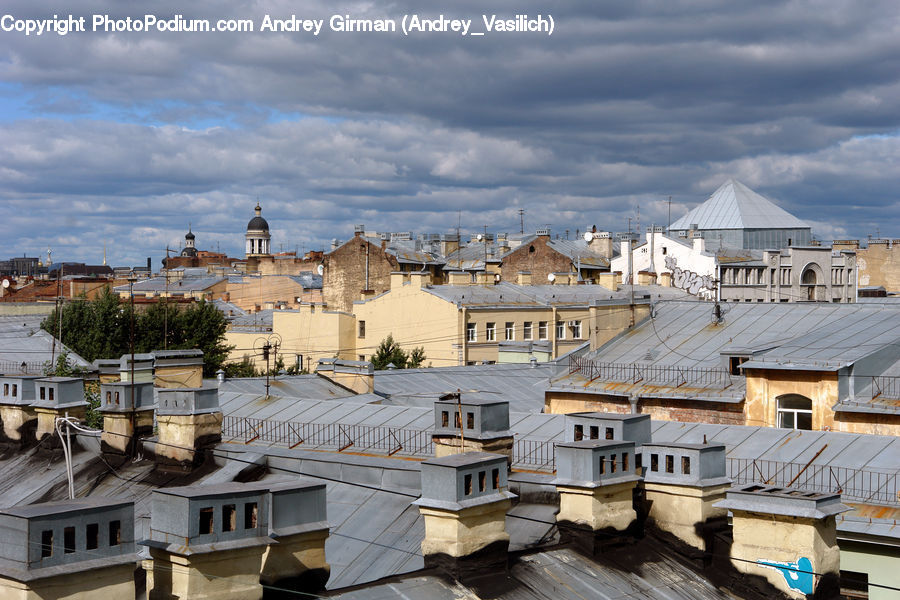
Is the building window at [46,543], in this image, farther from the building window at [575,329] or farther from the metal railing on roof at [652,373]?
the building window at [575,329]

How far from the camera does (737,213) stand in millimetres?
86562

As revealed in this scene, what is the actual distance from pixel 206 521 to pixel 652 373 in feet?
75.4

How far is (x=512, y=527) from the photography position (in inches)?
579

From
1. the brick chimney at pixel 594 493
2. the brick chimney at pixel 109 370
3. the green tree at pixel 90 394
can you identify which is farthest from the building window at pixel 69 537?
the brick chimney at pixel 109 370

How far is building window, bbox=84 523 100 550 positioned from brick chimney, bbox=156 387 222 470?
8354 millimetres

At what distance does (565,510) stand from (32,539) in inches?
258

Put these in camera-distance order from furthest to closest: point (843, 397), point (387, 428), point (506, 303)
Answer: point (506, 303) → point (843, 397) → point (387, 428)

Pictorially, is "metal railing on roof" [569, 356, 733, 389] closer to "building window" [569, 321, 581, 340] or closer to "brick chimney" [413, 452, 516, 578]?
"brick chimney" [413, 452, 516, 578]

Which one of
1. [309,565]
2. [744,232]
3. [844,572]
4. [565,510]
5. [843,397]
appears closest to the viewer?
[309,565]

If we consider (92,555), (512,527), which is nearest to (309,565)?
(92,555)

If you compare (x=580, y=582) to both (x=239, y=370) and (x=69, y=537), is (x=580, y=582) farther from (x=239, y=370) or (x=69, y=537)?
(x=239, y=370)

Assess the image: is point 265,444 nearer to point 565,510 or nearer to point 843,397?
point 565,510

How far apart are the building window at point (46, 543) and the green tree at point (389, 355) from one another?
147 ft

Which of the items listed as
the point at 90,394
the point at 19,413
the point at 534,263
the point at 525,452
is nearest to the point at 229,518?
the point at 525,452
